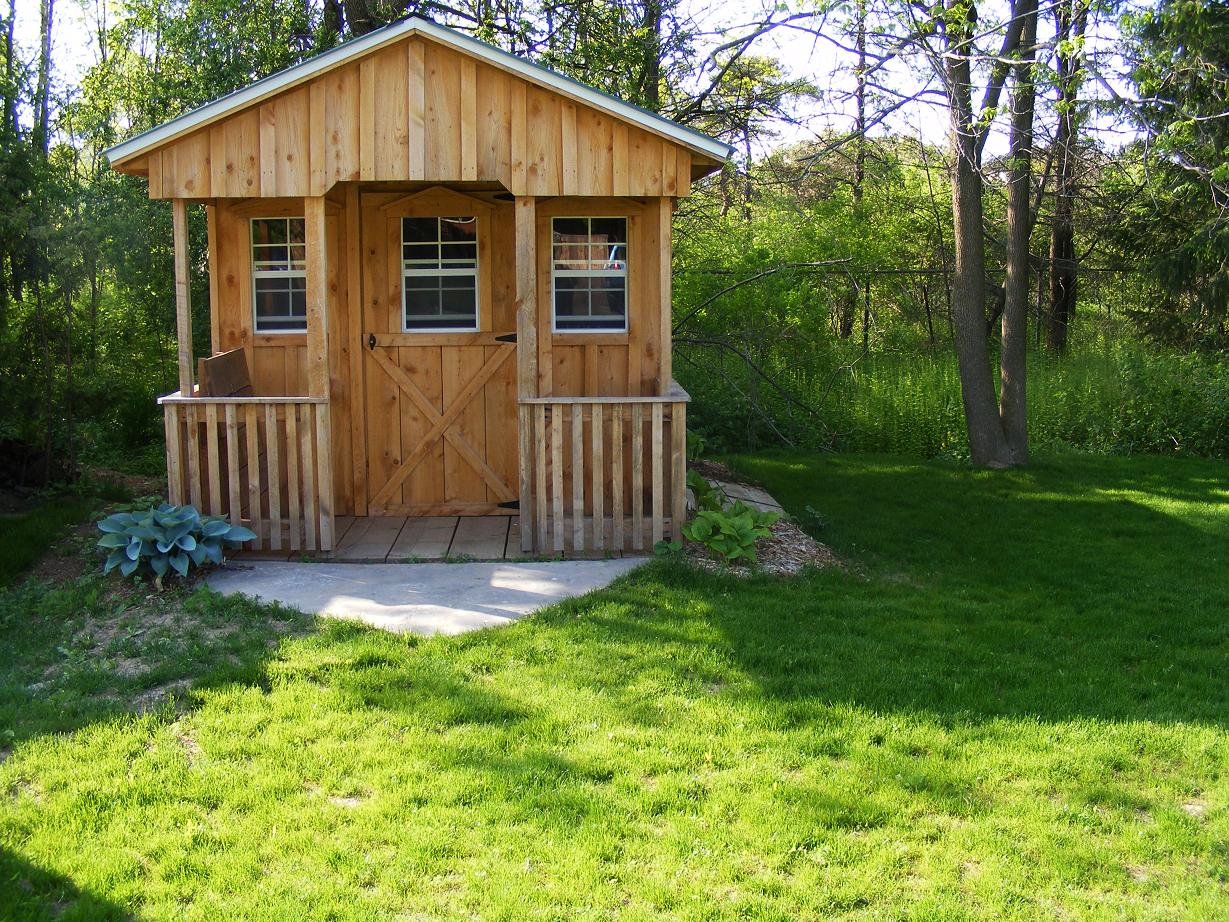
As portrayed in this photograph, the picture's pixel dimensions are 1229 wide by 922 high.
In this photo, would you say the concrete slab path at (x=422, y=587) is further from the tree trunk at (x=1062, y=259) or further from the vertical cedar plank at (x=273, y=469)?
the tree trunk at (x=1062, y=259)

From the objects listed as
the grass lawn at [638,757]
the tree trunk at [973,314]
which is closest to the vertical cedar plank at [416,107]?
the grass lawn at [638,757]

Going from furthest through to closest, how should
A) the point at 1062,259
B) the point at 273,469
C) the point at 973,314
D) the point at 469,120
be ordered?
1. the point at 1062,259
2. the point at 973,314
3. the point at 273,469
4. the point at 469,120

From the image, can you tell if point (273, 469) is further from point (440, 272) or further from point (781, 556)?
point (781, 556)

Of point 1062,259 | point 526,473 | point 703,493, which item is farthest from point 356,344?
point 1062,259

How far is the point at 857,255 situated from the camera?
15.6 m

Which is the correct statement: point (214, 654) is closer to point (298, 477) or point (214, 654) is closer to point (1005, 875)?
point (298, 477)

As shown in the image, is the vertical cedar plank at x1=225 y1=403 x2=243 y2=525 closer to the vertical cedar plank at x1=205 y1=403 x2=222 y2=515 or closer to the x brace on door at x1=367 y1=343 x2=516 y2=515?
the vertical cedar plank at x1=205 y1=403 x2=222 y2=515

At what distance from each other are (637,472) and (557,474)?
509 mm

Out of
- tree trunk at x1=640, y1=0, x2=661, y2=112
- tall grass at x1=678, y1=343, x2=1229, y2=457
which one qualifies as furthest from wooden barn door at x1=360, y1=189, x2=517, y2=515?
tall grass at x1=678, y1=343, x2=1229, y2=457

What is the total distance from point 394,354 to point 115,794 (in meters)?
4.91

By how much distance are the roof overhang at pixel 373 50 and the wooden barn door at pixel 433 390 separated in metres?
1.40

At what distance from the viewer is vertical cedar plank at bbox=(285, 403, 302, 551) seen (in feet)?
24.6

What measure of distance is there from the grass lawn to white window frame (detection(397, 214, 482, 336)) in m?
2.75

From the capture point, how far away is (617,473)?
7.55 meters
